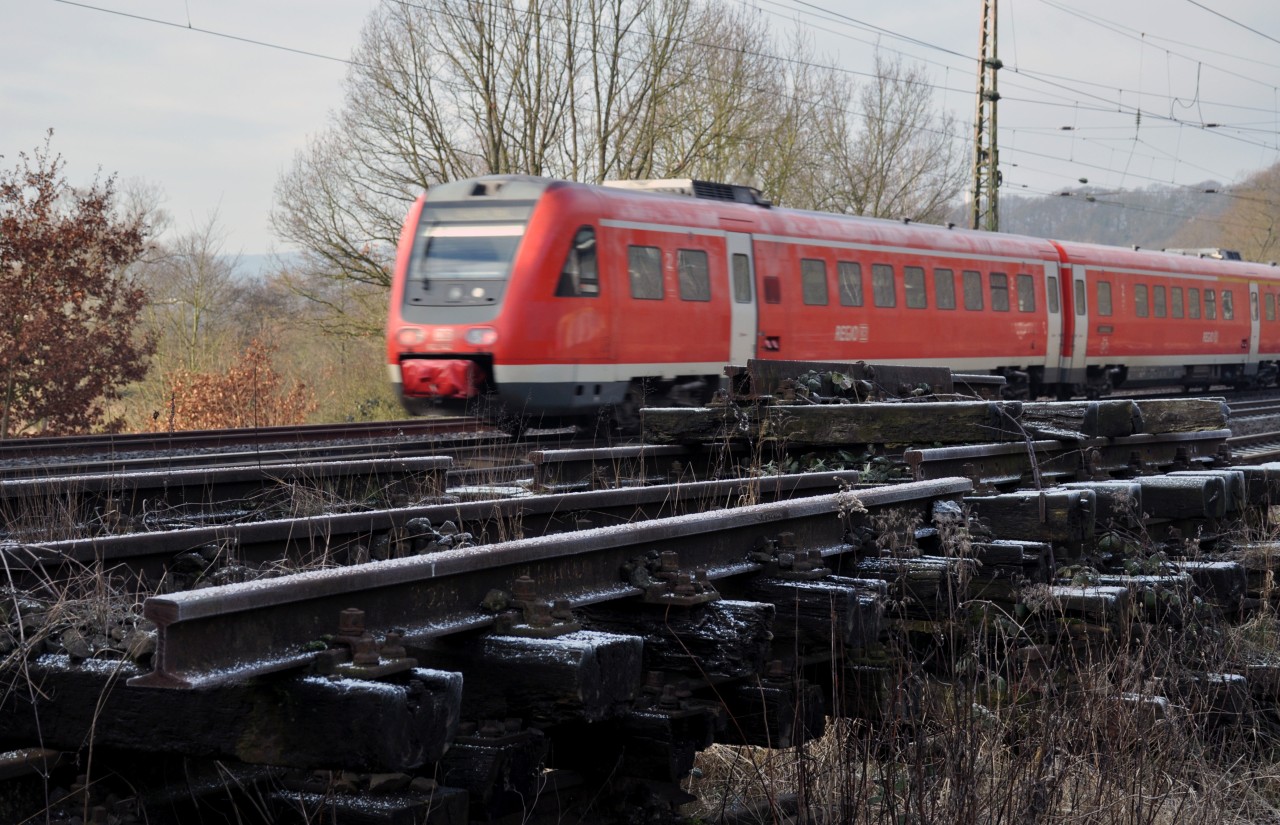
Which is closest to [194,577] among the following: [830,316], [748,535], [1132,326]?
[748,535]

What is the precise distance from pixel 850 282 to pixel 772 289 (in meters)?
1.74

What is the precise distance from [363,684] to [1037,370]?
2018 cm

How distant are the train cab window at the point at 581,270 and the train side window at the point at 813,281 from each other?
12.3 feet

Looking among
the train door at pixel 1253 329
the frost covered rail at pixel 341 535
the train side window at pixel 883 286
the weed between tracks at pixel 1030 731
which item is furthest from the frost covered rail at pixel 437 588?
the train door at pixel 1253 329

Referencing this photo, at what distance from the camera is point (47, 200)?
18016 mm

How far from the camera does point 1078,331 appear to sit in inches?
873

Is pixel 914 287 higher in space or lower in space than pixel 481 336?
higher

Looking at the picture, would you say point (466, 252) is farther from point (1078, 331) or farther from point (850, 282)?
point (1078, 331)

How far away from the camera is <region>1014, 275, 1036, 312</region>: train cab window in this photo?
68.2 feet

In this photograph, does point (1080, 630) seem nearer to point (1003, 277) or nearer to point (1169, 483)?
point (1169, 483)

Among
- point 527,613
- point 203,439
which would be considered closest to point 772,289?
point 203,439

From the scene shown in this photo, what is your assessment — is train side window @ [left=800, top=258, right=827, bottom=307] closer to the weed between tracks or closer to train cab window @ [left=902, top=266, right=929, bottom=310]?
train cab window @ [left=902, top=266, right=929, bottom=310]

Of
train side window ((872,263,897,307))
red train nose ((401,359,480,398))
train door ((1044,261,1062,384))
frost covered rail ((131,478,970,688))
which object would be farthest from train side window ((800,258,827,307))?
frost covered rail ((131,478,970,688))

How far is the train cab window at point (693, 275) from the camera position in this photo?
14799 millimetres
